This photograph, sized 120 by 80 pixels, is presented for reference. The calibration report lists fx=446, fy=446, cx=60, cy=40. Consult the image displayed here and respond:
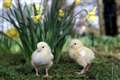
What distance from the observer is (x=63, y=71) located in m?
4.72

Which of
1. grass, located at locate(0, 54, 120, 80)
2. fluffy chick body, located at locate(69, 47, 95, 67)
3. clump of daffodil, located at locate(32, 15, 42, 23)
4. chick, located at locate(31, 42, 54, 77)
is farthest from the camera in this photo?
clump of daffodil, located at locate(32, 15, 42, 23)

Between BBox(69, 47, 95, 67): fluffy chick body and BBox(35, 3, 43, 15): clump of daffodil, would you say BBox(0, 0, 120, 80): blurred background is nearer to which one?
BBox(35, 3, 43, 15): clump of daffodil

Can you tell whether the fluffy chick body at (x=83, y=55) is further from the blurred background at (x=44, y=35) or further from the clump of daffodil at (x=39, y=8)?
the clump of daffodil at (x=39, y=8)

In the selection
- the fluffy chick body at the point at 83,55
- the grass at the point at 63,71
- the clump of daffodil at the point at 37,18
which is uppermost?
the clump of daffodil at the point at 37,18

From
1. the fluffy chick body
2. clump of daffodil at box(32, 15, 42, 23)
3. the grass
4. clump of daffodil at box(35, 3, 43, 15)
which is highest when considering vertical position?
clump of daffodil at box(35, 3, 43, 15)

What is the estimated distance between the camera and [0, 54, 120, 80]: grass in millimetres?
4344

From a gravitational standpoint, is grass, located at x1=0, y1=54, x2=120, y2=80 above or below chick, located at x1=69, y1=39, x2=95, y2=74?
below

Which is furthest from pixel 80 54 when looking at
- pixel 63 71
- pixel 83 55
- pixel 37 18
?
pixel 37 18

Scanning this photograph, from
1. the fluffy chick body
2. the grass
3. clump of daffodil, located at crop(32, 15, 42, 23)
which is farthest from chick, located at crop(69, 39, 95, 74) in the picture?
clump of daffodil, located at crop(32, 15, 42, 23)

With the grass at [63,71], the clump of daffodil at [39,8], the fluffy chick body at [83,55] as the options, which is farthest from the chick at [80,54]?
the clump of daffodil at [39,8]

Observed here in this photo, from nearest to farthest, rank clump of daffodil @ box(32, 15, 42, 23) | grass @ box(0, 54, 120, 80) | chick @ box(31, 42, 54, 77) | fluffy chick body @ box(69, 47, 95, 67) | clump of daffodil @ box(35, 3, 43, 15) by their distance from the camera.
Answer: chick @ box(31, 42, 54, 77)
grass @ box(0, 54, 120, 80)
fluffy chick body @ box(69, 47, 95, 67)
clump of daffodil @ box(32, 15, 42, 23)
clump of daffodil @ box(35, 3, 43, 15)

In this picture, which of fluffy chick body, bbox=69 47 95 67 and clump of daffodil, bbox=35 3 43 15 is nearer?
fluffy chick body, bbox=69 47 95 67

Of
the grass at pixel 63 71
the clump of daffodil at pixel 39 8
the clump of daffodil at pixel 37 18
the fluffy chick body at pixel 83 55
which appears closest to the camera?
the grass at pixel 63 71

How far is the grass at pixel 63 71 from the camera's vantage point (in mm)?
4344
